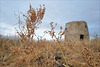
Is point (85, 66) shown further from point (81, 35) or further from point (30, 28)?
point (81, 35)

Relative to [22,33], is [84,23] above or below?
above

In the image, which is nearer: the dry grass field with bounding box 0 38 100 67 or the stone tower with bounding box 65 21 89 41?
the dry grass field with bounding box 0 38 100 67

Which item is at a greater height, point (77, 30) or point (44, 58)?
point (77, 30)

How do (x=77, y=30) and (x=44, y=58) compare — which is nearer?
(x=44, y=58)

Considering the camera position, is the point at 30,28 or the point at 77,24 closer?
the point at 30,28

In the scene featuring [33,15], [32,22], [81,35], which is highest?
[33,15]

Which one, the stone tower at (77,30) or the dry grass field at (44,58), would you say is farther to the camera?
the stone tower at (77,30)

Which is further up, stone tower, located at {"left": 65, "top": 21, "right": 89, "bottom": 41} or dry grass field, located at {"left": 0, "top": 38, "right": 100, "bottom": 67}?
stone tower, located at {"left": 65, "top": 21, "right": 89, "bottom": 41}

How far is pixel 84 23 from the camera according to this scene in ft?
31.5

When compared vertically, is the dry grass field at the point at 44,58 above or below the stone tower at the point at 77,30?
below

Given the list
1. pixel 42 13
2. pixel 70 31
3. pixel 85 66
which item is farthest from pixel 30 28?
pixel 70 31

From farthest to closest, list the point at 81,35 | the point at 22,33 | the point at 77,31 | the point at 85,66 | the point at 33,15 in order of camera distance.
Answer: the point at 81,35
the point at 77,31
the point at 33,15
the point at 22,33
the point at 85,66

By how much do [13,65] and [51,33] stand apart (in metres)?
1.61

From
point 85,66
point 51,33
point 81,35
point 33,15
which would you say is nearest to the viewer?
point 51,33
